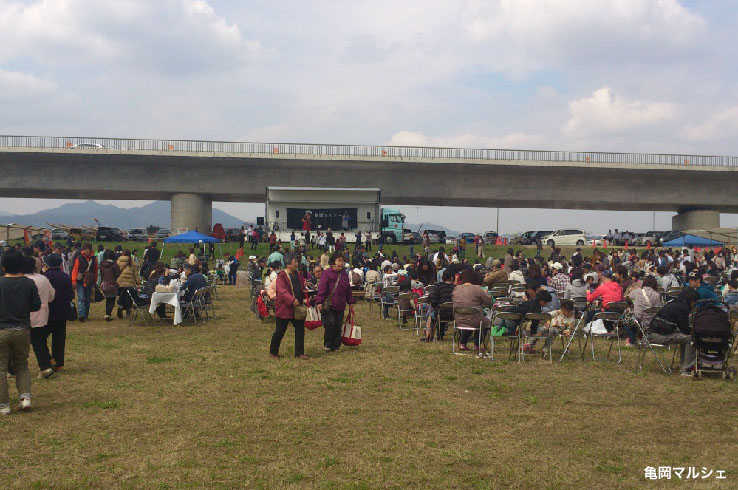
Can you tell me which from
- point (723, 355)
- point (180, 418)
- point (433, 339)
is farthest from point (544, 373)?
point (180, 418)

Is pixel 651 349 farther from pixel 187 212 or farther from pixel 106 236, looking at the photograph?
pixel 106 236

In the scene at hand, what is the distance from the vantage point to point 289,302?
31.4ft

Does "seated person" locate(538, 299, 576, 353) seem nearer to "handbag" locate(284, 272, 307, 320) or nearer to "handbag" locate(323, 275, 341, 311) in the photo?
"handbag" locate(323, 275, 341, 311)

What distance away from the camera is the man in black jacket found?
8.96 metres

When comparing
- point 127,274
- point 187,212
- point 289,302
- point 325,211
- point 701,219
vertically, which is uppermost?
point 701,219

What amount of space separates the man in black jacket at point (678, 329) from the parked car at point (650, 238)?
115 feet

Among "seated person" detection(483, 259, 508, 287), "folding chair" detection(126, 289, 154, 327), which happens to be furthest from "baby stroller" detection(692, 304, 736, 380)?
"folding chair" detection(126, 289, 154, 327)

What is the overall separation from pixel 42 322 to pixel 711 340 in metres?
8.33

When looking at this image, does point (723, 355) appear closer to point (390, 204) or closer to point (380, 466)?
point (380, 466)

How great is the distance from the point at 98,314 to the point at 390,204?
106 ft

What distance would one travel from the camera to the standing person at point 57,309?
865 centimetres

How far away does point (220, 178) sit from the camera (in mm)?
42812

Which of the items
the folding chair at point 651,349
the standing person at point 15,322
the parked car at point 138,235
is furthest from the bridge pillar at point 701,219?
the standing person at point 15,322

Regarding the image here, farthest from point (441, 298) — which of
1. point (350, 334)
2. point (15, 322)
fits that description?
point (15, 322)
